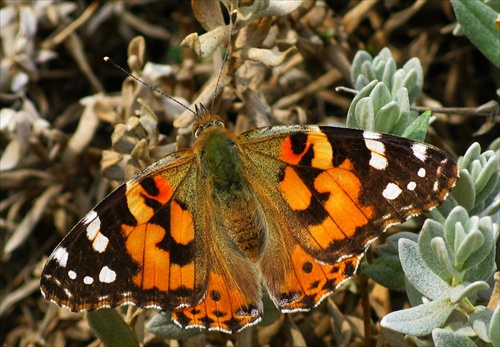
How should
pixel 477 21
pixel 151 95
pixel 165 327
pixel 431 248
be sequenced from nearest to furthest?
pixel 431 248 < pixel 165 327 < pixel 477 21 < pixel 151 95

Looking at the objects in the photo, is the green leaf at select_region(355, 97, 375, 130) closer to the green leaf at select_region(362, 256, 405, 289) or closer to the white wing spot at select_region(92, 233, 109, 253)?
the green leaf at select_region(362, 256, 405, 289)

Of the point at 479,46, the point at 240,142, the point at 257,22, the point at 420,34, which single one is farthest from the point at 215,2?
the point at 420,34

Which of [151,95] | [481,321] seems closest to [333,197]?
A: [481,321]

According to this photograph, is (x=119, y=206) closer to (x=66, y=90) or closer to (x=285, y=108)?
(x=285, y=108)

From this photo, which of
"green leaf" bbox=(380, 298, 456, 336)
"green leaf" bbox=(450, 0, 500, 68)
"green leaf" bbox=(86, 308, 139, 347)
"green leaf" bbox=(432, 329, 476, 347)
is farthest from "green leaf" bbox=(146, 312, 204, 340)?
"green leaf" bbox=(450, 0, 500, 68)

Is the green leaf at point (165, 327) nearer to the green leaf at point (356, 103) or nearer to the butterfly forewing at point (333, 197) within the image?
the butterfly forewing at point (333, 197)

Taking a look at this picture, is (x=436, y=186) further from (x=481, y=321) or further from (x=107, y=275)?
(x=107, y=275)
